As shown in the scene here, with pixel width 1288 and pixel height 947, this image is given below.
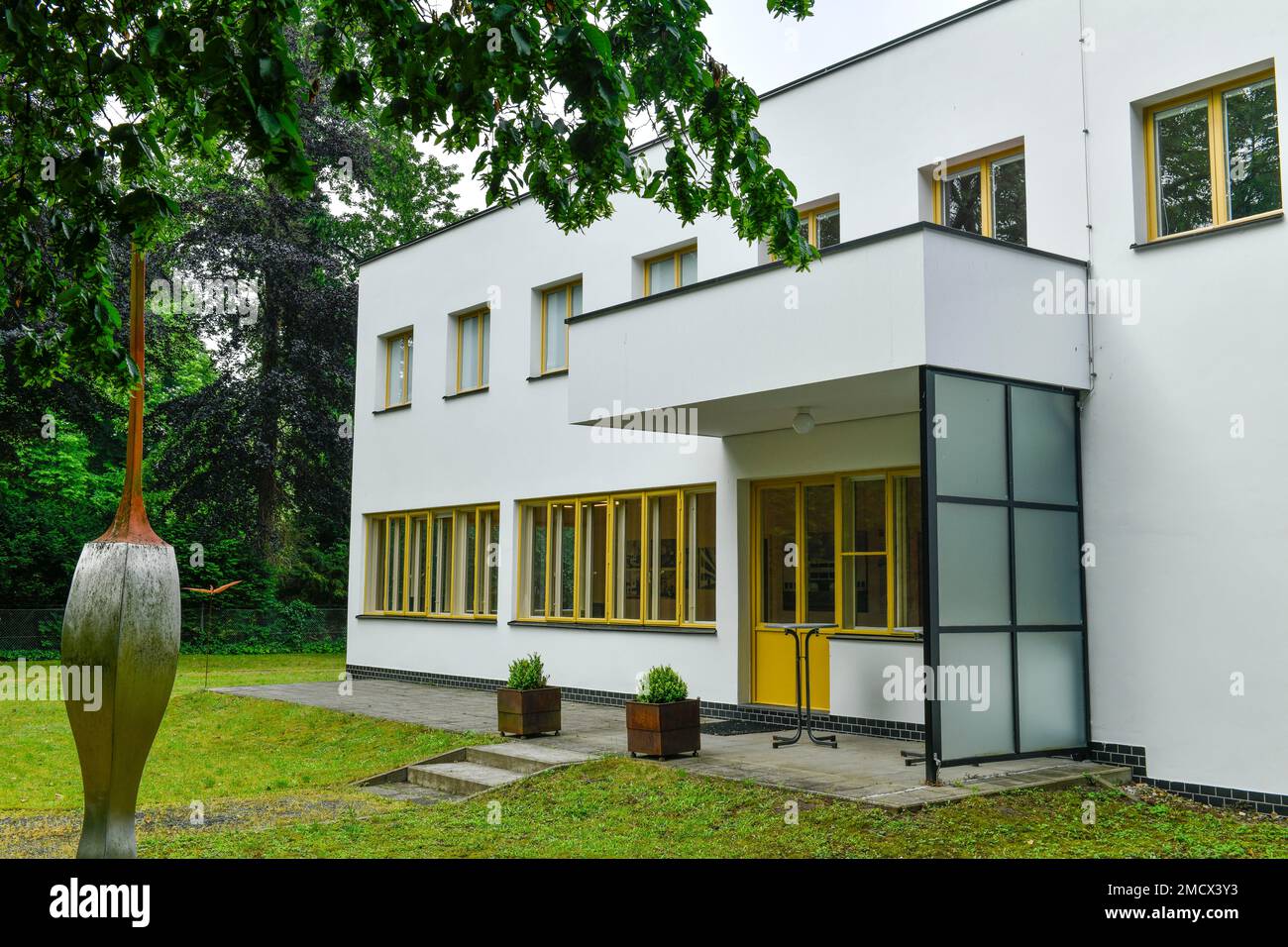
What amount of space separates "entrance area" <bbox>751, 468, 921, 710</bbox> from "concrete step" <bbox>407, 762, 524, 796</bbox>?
11.0 ft

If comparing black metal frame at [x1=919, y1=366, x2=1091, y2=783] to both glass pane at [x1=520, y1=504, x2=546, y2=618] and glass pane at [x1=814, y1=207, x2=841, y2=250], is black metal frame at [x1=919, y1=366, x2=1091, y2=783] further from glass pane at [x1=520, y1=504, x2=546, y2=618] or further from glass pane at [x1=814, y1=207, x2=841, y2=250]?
glass pane at [x1=520, y1=504, x2=546, y2=618]

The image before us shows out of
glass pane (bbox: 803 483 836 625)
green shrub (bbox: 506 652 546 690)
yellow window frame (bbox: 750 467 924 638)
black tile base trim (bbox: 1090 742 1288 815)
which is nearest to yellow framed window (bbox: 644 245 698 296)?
yellow window frame (bbox: 750 467 924 638)

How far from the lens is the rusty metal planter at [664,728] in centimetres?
948

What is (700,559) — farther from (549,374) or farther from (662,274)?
(549,374)

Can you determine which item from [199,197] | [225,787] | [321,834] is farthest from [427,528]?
[199,197]

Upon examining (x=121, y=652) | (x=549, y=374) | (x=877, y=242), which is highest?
(x=549, y=374)

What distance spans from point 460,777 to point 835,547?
4.27 m

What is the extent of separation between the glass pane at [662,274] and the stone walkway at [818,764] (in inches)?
199

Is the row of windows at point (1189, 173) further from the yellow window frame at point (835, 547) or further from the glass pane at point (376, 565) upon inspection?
the glass pane at point (376, 565)

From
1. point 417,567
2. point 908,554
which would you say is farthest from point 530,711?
point 417,567

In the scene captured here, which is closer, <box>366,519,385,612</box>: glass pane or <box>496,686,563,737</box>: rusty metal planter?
<box>496,686,563,737</box>: rusty metal planter

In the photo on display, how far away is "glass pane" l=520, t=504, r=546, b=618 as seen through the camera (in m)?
15.5

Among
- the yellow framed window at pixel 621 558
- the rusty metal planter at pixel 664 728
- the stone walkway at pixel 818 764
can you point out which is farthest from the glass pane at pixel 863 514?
the rusty metal planter at pixel 664 728

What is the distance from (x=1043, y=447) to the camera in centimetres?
923
